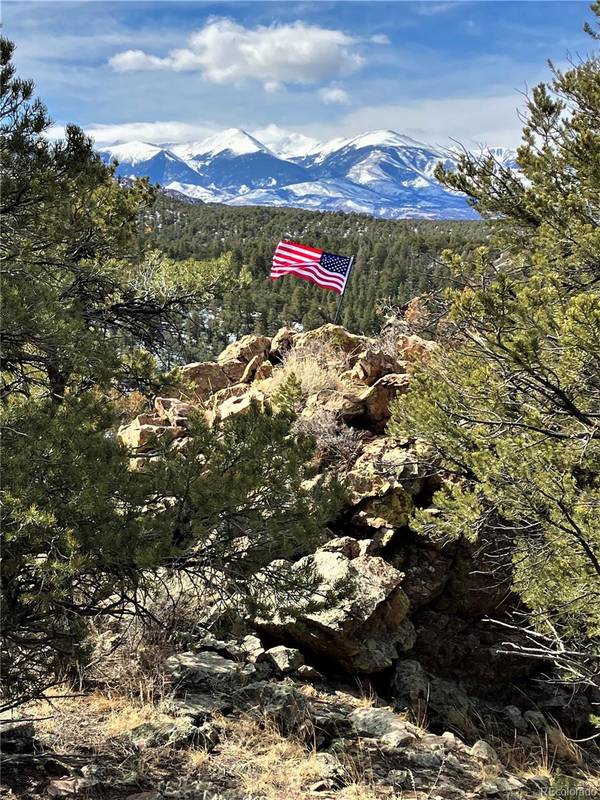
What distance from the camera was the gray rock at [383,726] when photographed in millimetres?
4992

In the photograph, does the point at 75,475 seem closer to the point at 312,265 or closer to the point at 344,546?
the point at 344,546

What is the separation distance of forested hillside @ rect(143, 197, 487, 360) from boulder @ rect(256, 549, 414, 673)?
3855 cm

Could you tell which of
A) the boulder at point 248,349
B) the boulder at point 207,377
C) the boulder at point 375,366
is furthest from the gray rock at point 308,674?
the boulder at point 248,349

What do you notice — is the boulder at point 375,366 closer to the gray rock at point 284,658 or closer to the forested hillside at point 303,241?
the gray rock at point 284,658

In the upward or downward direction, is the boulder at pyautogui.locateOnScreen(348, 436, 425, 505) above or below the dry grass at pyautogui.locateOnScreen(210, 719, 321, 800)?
above

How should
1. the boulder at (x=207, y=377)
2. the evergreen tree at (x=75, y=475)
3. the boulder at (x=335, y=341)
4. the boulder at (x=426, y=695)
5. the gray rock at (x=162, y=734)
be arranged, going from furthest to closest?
the boulder at (x=207, y=377) < the boulder at (x=335, y=341) < the boulder at (x=426, y=695) < the gray rock at (x=162, y=734) < the evergreen tree at (x=75, y=475)

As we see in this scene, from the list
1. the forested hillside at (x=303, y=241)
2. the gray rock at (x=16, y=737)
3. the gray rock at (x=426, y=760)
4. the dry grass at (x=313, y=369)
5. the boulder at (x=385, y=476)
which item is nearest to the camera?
the gray rock at (x=16, y=737)

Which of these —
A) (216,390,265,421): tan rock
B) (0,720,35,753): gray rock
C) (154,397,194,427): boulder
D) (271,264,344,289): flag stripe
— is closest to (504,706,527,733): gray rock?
(216,390,265,421): tan rock

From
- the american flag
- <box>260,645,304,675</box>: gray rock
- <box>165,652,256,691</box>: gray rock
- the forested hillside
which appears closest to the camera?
<box>165,652,256,691</box>: gray rock

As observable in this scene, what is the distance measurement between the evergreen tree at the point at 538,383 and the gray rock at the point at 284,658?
1.82m

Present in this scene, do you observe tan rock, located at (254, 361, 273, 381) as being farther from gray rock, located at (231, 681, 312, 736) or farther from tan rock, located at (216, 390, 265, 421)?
gray rock, located at (231, 681, 312, 736)

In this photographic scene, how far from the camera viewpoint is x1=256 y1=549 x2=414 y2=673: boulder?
19.5 feet

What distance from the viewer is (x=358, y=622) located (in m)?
6.02

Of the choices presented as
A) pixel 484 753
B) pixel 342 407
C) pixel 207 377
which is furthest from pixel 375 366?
pixel 484 753
